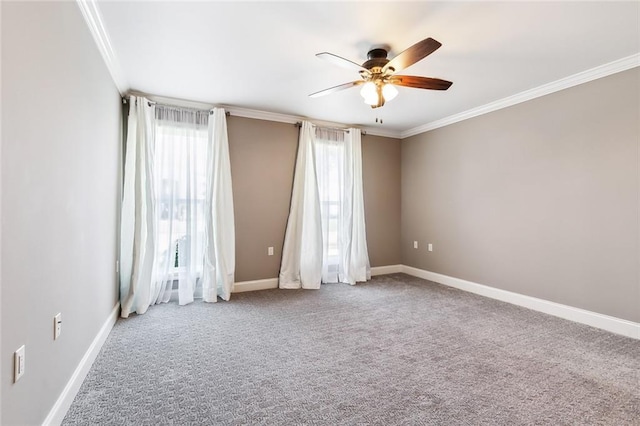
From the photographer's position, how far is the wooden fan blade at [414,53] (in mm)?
1941

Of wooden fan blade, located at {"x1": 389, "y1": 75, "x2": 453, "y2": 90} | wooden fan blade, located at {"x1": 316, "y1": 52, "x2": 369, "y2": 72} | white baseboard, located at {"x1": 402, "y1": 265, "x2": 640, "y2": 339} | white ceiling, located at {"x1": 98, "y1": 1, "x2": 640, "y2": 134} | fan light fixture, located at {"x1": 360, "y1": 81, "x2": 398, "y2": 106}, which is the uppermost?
white ceiling, located at {"x1": 98, "y1": 1, "x2": 640, "y2": 134}

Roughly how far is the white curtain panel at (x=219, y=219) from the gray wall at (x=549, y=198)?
3.07m

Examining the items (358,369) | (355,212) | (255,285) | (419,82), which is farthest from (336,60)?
(255,285)

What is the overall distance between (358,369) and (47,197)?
6.93ft

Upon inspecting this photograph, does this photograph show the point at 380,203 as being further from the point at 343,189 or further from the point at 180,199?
the point at 180,199

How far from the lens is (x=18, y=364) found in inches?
47.3

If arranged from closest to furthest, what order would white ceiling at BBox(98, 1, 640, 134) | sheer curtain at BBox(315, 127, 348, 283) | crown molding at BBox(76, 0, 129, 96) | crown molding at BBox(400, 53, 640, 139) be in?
1. crown molding at BBox(76, 0, 129, 96)
2. white ceiling at BBox(98, 1, 640, 134)
3. crown molding at BBox(400, 53, 640, 139)
4. sheer curtain at BBox(315, 127, 348, 283)

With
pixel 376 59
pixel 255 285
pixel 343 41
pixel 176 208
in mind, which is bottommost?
pixel 255 285

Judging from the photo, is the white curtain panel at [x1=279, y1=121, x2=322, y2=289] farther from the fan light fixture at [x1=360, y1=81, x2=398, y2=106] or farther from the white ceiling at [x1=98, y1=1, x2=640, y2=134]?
the fan light fixture at [x1=360, y1=81, x2=398, y2=106]

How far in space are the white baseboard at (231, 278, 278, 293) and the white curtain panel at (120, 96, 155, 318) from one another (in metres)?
1.08

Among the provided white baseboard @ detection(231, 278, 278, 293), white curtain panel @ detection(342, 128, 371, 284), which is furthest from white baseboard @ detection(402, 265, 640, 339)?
white baseboard @ detection(231, 278, 278, 293)

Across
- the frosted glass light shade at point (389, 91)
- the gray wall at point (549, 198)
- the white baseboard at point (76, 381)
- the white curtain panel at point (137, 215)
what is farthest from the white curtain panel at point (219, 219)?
the gray wall at point (549, 198)

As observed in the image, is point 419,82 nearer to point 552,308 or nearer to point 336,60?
point 336,60

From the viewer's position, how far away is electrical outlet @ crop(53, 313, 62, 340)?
5.09ft
